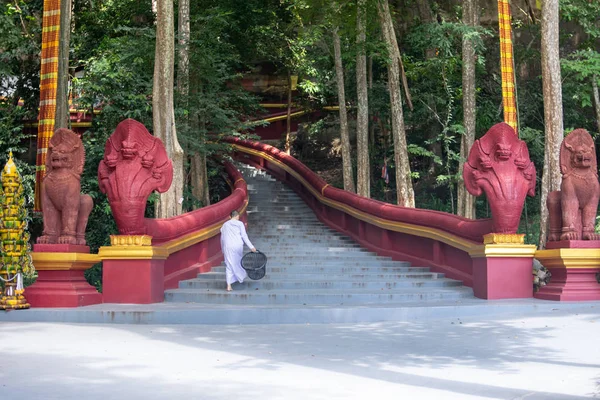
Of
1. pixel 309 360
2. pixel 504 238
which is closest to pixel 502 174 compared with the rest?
pixel 504 238

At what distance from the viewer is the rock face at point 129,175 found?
38.1 ft

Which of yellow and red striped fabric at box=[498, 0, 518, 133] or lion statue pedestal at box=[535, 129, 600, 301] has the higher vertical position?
yellow and red striped fabric at box=[498, 0, 518, 133]

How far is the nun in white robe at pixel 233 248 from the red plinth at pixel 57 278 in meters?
2.21

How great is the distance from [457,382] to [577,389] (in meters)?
0.86

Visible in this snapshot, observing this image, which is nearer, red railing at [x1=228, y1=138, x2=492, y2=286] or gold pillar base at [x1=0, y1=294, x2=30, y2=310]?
gold pillar base at [x1=0, y1=294, x2=30, y2=310]

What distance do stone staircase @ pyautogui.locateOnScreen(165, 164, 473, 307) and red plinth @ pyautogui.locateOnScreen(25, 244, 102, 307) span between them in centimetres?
149

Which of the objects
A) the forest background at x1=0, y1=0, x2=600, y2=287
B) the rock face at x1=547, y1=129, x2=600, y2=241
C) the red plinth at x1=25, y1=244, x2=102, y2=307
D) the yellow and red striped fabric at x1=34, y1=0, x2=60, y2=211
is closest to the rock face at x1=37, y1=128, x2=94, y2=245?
the red plinth at x1=25, y1=244, x2=102, y2=307

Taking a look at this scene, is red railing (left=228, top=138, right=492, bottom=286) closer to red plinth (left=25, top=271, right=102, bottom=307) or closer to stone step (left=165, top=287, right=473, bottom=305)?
stone step (left=165, top=287, right=473, bottom=305)

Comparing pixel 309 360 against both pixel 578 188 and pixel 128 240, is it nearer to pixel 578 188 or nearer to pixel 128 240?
pixel 128 240

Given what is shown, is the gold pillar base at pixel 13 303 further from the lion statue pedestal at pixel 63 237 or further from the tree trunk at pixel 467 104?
the tree trunk at pixel 467 104

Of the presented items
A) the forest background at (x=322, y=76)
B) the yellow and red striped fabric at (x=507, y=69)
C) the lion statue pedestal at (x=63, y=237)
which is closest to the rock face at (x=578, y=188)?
the yellow and red striped fabric at (x=507, y=69)

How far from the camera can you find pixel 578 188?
11945 millimetres

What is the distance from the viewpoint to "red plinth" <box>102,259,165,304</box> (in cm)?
1169

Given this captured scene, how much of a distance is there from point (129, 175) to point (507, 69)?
828 cm
